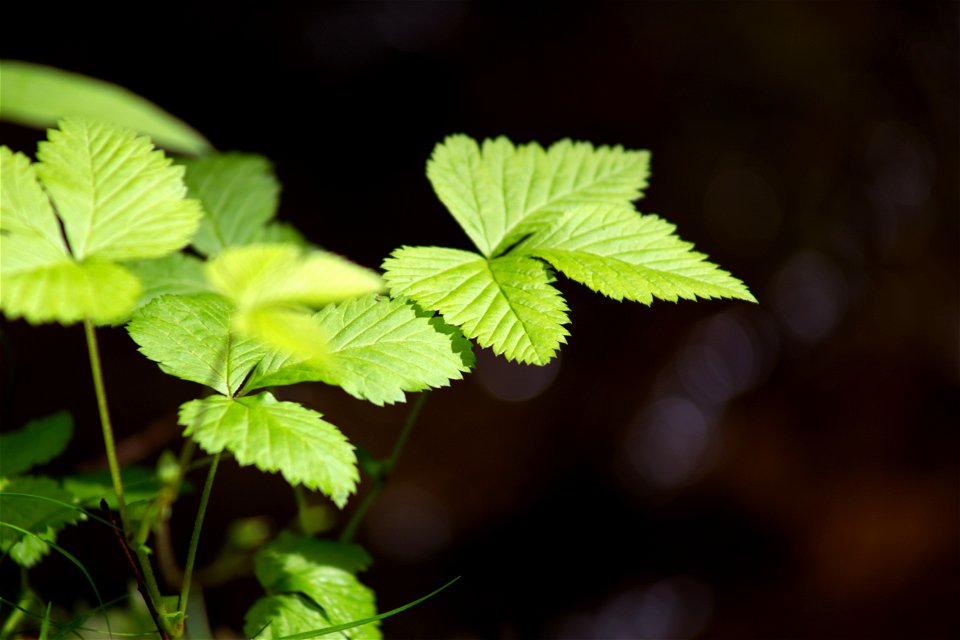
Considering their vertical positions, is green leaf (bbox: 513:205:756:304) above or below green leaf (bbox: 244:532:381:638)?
above

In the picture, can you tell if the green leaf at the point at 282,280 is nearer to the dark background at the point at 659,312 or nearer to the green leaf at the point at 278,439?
the green leaf at the point at 278,439

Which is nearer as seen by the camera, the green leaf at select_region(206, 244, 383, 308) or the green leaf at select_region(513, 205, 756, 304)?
the green leaf at select_region(206, 244, 383, 308)

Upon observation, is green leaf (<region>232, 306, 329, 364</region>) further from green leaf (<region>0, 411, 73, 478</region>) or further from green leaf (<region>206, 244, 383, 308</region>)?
green leaf (<region>0, 411, 73, 478</region>)

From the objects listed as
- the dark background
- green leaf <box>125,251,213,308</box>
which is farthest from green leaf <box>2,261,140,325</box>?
the dark background

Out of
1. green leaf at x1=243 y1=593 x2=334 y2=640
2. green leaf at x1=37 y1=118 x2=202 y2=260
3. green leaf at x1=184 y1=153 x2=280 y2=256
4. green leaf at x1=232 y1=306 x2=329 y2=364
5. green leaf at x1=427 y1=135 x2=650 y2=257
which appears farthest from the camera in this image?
green leaf at x1=184 y1=153 x2=280 y2=256

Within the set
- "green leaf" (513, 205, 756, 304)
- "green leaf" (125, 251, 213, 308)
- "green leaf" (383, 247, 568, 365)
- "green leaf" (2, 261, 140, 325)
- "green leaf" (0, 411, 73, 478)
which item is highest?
"green leaf" (513, 205, 756, 304)

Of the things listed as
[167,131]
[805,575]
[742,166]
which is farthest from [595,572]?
[167,131]

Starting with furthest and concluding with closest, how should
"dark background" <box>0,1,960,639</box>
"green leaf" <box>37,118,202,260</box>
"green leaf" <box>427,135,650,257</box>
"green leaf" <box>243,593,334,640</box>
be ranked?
"dark background" <box>0,1,960,639</box>
"green leaf" <box>427,135,650,257</box>
"green leaf" <box>243,593,334,640</box>
"green leaf" <box>37,118,202,260</box>
